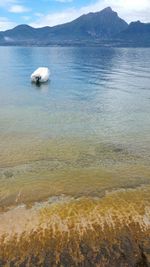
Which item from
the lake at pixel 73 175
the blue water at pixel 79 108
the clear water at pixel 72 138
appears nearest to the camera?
the lake at pixel 73 175

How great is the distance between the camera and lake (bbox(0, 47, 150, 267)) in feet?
55.6

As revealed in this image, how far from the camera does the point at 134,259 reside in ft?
50.0

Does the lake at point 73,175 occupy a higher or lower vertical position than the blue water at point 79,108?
higher

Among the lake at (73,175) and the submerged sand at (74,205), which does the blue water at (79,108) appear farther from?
the submerged sand at (74,205)

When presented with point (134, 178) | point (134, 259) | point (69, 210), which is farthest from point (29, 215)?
point (134, 178)

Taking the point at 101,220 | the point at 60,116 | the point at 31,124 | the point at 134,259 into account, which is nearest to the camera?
the point at 134,259

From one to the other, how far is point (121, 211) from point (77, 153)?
34.9 ft

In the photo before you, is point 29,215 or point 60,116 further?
point 60,116

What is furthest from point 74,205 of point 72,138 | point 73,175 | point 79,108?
point 79,108

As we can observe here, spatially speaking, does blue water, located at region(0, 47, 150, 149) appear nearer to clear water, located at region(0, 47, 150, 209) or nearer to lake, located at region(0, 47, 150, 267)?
clear water, located at region(0, 47, 150, 209)

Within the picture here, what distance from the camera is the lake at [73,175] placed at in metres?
16.9

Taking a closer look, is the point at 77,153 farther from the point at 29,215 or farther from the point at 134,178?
the point at 29,215

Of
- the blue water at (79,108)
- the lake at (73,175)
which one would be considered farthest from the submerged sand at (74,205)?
the blue water at (79,108)

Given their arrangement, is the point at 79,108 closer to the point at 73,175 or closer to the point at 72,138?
the point at 72,138
